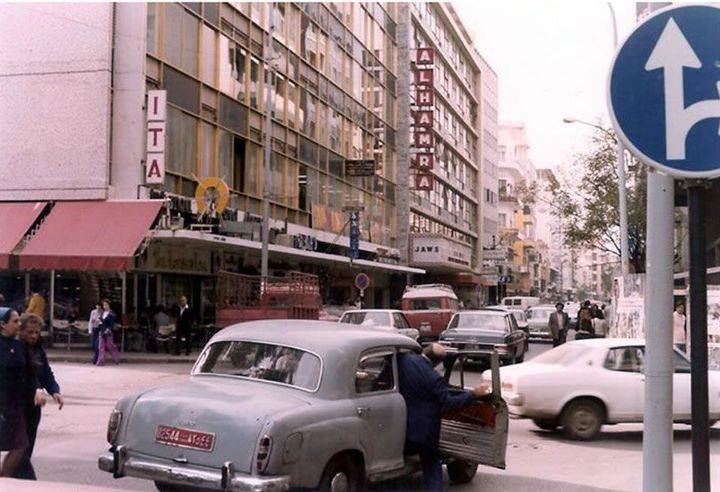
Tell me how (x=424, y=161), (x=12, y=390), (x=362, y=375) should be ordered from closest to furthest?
(x=12, y=390) → (x=362, y=375) → (x=424, y=161)

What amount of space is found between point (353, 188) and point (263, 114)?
12.3 metres

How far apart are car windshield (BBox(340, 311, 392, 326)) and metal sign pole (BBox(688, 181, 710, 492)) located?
63.8 ft

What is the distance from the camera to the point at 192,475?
6.06m

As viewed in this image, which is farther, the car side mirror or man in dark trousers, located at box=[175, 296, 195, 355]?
man in dark trousers, located at box=[175, 296, 195, 355]

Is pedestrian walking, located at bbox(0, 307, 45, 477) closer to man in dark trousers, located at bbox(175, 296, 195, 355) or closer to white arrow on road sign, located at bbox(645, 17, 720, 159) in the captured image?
white arrow on road sign, located at bbox(645, 17, 720, 159)

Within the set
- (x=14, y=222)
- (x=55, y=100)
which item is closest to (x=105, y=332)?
(x=14, y=222)

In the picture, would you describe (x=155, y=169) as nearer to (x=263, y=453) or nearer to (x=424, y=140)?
(x=263, y=453)

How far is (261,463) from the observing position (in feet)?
19.3

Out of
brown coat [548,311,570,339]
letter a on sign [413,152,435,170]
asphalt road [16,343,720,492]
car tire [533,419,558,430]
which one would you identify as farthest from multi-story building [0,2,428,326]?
letter a on sign [413,152,435,170]

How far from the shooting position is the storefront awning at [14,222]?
2284cm

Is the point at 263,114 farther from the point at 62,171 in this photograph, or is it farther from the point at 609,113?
the point at 609,113

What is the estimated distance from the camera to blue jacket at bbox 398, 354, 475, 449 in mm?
7086

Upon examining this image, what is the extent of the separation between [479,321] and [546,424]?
9278 millimetres

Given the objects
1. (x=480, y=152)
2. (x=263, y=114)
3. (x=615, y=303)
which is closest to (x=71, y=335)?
(x=263, y=114)
